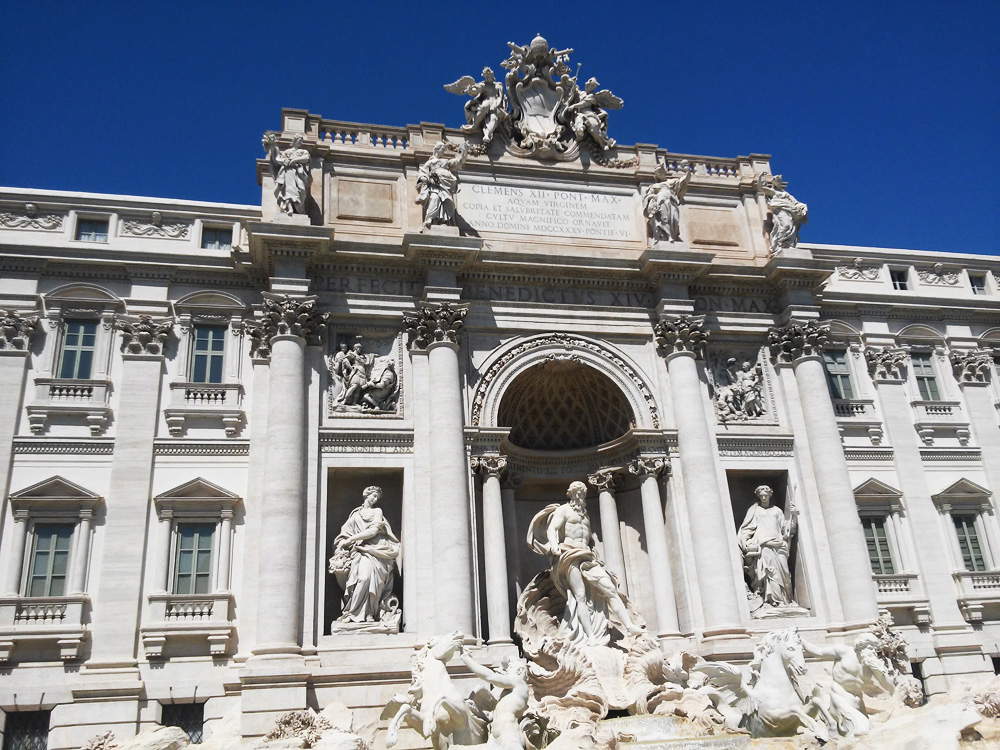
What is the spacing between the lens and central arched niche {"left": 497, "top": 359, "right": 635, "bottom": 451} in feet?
76.4

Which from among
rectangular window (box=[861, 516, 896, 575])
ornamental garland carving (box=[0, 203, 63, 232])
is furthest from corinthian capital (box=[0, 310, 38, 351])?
rectangular window (box=[861, 516, 896, 575])

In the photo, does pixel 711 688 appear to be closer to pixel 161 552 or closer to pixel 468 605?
pixel 468 605

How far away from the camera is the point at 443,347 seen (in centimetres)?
2175

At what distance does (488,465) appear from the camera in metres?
21.3

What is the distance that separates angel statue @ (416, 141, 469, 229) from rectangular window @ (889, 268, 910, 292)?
1410cm

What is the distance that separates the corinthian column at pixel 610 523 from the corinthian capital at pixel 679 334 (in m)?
3.66

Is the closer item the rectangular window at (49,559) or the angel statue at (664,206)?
the rectangular window at (49,559)

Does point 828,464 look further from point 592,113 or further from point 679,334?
point 592,113

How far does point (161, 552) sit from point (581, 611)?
928cm

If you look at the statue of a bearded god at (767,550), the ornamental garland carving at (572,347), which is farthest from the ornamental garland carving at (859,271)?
the ornamental garland carving at (572,347)

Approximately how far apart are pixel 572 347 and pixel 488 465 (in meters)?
4.02

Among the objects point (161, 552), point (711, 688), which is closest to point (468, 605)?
point (711, 688)

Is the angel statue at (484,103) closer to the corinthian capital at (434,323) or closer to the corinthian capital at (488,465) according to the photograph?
the corinthian capital at (434,323)

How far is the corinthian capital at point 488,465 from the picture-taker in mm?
21312
